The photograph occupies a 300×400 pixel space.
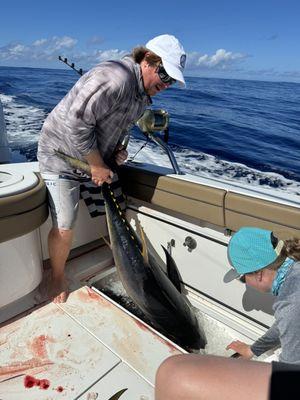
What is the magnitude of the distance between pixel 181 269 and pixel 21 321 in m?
1.07

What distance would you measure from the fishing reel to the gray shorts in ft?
1.98

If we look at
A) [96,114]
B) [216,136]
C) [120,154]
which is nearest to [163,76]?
[96,114]

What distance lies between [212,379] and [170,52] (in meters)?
1.57

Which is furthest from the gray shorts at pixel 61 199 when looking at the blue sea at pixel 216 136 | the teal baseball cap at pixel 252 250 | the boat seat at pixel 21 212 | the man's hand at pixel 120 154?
the blue sea at pixel 216 136

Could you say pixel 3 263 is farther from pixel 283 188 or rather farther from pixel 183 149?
pixel 183 149

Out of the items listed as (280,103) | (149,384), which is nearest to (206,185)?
(149,384)

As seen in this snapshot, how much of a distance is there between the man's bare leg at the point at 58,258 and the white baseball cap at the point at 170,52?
1152mm

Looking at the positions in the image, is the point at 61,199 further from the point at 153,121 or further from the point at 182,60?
the point at 182,60

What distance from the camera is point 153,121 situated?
2.46 metres

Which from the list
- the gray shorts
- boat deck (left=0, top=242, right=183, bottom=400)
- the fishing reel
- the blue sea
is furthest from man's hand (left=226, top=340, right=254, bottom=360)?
the blue sea

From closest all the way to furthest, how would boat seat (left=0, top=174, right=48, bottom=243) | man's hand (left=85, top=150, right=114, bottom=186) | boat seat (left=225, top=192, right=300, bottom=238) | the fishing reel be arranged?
1. boat seat (left=225, top=192, right=300, bottom=238)
2. boat seat (left=0, top=174, right=48, bottom=243)
3. man's hand (left=85, top=150, right=114, bottom=186)
4. the fishing reel

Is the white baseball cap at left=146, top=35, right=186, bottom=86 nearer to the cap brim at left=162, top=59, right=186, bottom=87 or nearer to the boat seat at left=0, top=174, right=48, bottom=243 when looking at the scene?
the cap brim at left=162, top=59, right=186, bottom=87

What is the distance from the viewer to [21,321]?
2.20 meters

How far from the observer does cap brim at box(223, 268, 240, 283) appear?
2.20 metres
